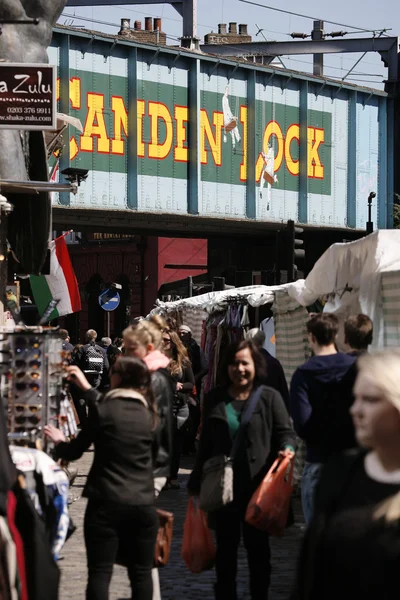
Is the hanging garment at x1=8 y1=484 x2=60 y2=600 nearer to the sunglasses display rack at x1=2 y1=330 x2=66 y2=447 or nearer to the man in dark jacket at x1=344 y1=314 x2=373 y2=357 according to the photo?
the sunglasses display rack at x1=2 y1=330 x2=66 y2=447

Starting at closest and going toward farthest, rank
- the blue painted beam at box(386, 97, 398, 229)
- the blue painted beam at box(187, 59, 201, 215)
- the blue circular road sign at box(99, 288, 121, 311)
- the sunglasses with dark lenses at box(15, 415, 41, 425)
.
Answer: the sunglasses with dark lenses at box(15, 415, 41, 425), the blue painted beam at box(187, 59, 201, 215), the blue circular road sign at box(99, 288, 121, 311), the blue painted beam at box(386, 97, 398, 229)

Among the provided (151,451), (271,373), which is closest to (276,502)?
(151,451)

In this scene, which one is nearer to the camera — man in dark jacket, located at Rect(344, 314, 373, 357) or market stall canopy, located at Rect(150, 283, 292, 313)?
man in dark jacket, located at Rect(344, 314, 373, 357)

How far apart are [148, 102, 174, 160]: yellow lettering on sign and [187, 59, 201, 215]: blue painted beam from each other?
785 millimetres

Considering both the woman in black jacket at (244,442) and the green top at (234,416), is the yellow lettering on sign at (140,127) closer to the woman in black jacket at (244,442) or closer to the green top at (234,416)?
the woman in black jacket at (244,442)

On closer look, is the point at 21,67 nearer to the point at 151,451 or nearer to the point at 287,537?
the point at 287,537

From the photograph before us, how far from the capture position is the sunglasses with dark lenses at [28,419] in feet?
24.1

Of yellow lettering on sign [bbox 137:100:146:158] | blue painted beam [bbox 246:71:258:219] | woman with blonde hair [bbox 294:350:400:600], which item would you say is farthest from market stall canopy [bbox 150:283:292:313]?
blue painted beam [bbox 246:71:258:219]

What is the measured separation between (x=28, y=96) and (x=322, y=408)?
260 inches

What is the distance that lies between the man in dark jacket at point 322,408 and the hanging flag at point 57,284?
13054 millimetres

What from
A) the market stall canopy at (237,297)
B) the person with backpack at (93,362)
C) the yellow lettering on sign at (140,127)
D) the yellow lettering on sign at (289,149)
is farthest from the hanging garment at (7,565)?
the yellow lettering on sign at (289,149)

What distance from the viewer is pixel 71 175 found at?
56.1ft

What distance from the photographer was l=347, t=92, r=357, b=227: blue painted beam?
1604 inches

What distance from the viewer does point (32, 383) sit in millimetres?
7441
